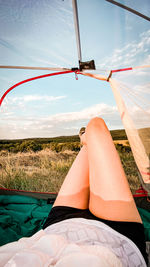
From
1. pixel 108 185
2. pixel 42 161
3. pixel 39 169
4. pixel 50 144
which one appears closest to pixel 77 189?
pixel 108 185

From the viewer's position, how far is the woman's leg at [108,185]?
1.71 feet

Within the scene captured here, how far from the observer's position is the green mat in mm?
1023

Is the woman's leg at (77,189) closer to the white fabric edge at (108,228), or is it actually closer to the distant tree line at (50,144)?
the white fabric edge at (108,228)

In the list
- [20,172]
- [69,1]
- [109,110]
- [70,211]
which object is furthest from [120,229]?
[109,110]

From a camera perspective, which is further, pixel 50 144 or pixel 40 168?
pixel 50 144

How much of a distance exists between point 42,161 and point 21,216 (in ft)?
5.25

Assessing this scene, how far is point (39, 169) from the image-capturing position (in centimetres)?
266

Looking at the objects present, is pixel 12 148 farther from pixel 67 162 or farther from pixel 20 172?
pixel 67 162

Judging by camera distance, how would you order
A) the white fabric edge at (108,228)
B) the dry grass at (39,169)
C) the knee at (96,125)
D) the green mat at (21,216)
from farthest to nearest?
the dry grass at (39,169) < the green mat at (21,216) < the knee at (96,125) < the white fabric edge at (108,228)

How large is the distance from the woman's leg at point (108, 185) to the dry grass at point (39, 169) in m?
1.63

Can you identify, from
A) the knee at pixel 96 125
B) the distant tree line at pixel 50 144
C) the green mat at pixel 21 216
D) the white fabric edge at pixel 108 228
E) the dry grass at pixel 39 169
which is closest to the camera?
the white fabric edge at pixel 108 228

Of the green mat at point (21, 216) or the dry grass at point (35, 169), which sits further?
the dry grass at point (35, 169)

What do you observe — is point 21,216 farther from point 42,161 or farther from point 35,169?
point 42,161

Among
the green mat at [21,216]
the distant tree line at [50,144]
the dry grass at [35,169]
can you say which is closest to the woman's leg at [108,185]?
the green mat at [21,216]
